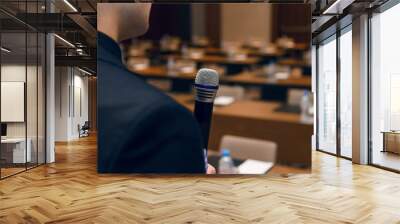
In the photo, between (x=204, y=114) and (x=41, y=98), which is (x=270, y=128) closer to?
(x=204, y=114)

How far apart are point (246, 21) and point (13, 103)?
13.1ft

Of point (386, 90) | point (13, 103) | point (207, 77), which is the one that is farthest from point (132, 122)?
point (386, 90)

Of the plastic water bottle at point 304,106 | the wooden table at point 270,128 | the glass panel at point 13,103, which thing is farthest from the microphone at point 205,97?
the glass panel at point 13,103

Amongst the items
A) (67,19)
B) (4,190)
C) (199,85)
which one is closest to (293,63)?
(199,85)

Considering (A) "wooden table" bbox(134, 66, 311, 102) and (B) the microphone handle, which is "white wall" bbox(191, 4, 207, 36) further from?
(B) the microphone handle

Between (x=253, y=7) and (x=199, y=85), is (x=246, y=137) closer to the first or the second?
(x=199, y=85)

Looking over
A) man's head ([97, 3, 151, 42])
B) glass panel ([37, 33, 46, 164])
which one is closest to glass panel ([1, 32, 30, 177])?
glass panel ([37, 33, 46, 164])

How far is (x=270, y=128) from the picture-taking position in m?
4.11

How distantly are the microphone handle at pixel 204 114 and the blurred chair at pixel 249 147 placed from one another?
0.84 feet

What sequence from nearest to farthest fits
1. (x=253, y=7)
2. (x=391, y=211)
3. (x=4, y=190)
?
(x=391, y=211) < (x=253, y=7) < (x=4, y=190)

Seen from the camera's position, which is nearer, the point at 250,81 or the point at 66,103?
the point at 250,81

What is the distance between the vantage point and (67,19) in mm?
7371

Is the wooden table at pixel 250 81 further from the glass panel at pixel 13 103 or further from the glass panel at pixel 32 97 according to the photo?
the glass panel at pixel 32 97

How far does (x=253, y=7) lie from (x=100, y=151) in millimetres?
2121
